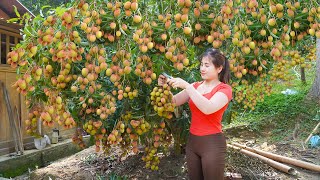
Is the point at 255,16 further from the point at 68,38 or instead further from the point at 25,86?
the point at 25,86

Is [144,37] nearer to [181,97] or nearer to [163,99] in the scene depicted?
[163,99]

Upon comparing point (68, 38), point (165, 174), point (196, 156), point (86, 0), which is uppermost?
point (86, 0)

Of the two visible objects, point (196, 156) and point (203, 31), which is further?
point (196, 156)

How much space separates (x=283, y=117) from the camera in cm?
720

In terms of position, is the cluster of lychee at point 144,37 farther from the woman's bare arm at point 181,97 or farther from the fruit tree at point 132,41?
the woman's bare arm at point 181,97

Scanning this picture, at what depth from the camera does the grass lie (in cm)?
651

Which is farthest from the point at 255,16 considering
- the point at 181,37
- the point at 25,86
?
the point at 25,86

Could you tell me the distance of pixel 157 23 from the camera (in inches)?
75.8

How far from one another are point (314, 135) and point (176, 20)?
5045mm

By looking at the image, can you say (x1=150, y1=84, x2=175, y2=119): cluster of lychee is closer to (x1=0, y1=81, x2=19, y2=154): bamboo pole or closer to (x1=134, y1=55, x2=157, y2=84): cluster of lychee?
(x1=134, y1=55, x2=157, y2=84): cluster of lychee

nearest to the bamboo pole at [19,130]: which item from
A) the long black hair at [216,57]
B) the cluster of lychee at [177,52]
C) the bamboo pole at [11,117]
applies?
the bamboo pole at [11,117]

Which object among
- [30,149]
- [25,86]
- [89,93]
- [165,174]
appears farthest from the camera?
[30,149]

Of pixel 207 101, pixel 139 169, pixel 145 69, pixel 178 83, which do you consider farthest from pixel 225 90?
pixel 139 169

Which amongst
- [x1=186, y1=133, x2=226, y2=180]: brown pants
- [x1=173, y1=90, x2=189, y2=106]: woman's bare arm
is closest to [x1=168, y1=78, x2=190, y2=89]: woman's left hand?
[x1=173, y1=90, x2=189, y2=106]: woman's bare arm
